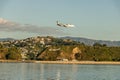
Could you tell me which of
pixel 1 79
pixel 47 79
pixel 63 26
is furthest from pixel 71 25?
pixel 1 79

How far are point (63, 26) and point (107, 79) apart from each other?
11755 millimetres

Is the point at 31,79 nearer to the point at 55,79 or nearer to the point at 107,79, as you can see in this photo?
the point at 55,79

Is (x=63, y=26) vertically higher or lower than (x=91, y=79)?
higher

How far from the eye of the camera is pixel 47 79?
229 feet

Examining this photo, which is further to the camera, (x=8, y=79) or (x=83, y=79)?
(x=83, y=79)

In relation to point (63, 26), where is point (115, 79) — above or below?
below

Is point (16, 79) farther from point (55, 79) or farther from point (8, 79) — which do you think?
point (55, 79)

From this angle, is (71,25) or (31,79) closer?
(31,79)

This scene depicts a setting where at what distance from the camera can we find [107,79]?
72.8 meters

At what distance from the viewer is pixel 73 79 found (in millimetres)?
71875

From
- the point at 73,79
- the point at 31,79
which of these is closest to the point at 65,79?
the point at 73,79

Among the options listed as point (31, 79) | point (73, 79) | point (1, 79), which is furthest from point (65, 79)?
point (1, 79)

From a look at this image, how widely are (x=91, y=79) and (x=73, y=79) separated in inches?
113

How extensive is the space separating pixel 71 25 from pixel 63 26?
5.18 m
